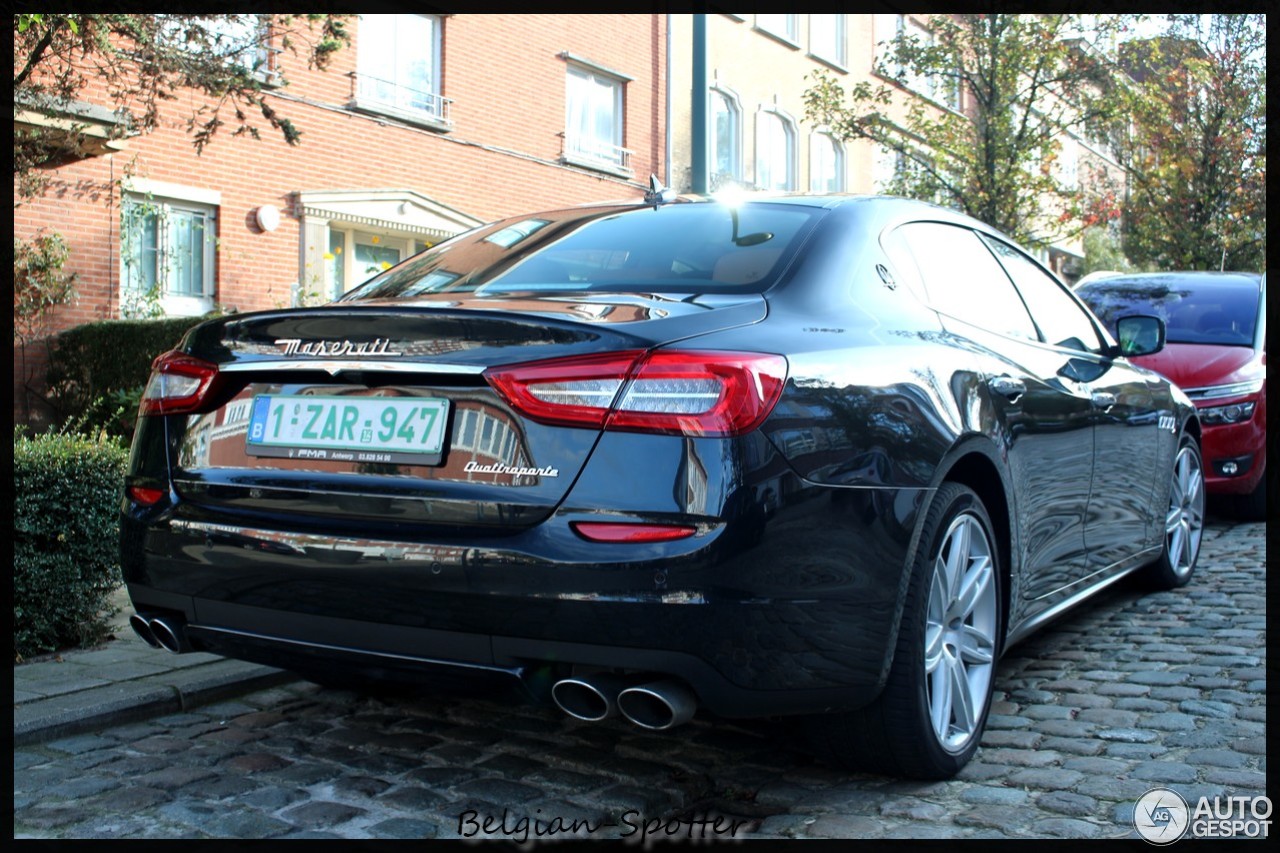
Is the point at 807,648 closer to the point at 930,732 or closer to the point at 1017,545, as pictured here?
the point at 930,732

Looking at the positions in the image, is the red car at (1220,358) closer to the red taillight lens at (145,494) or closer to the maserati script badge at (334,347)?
the maserati script badge at (334,347)

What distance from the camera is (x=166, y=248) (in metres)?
12.5

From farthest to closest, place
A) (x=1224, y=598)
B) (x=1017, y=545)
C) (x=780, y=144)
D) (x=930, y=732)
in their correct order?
(x=780, y=144)
(x=1224, y=598)
(x=1017, y=545)
(x=930, y=732)

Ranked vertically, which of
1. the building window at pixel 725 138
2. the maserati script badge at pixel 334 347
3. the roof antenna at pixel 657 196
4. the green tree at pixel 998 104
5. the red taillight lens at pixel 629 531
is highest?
the building window at pixel 725 138

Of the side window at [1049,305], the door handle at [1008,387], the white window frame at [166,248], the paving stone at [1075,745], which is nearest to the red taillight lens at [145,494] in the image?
the door handle at [1008,387]

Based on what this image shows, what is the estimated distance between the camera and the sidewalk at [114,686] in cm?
372

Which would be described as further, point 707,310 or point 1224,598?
point 1224,598

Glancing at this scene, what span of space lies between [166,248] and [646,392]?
11007 millimetres

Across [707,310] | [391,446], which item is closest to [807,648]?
[707,310]

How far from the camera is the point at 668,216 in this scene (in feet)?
12.3

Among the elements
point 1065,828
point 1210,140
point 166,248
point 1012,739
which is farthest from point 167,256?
point 1210,140

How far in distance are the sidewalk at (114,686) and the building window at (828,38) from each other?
21160 mm

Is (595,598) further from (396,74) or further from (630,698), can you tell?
(396,74)

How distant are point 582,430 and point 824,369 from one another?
0.61 m
